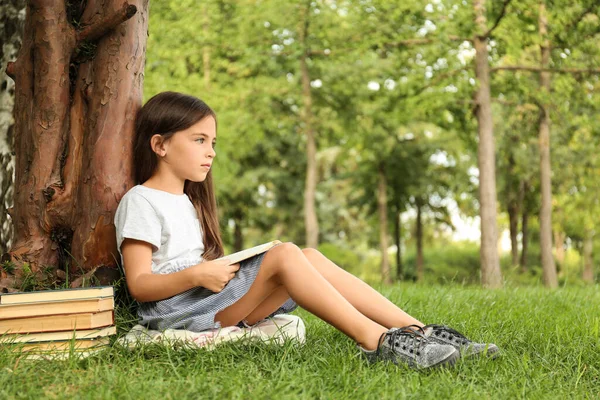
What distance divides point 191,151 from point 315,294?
0.98 meters

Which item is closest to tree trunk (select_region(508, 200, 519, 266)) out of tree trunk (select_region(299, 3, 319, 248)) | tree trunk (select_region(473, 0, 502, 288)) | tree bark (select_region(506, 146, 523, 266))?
tree bark (select_region(506, 146, 523, 266))

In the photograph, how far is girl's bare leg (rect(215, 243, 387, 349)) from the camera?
2896 mm

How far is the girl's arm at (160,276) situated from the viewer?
114 inches

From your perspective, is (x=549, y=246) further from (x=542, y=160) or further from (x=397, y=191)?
(x=397, y=191)

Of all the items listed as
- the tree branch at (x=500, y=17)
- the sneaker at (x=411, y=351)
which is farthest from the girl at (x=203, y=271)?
the tree branch at (x=500, y=17)

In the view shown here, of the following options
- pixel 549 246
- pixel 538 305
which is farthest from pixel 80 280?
pixel 549 246

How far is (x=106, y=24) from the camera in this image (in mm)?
3379

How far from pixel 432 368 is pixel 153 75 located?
886 cm

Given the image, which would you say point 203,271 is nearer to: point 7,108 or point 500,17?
point 7,108

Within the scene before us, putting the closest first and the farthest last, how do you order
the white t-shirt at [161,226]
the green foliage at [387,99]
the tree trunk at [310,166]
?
1. the white t-shirt at [161,226]
2. the green foliage at [387,99]
3. the tree trunk at [310,166]

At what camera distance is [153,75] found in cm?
1071

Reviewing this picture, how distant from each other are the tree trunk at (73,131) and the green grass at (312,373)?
51 cm

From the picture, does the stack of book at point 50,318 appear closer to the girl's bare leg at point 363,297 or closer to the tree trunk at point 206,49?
the girl's bare leg at point 363,297

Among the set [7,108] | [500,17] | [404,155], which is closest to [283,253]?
[7,108]
